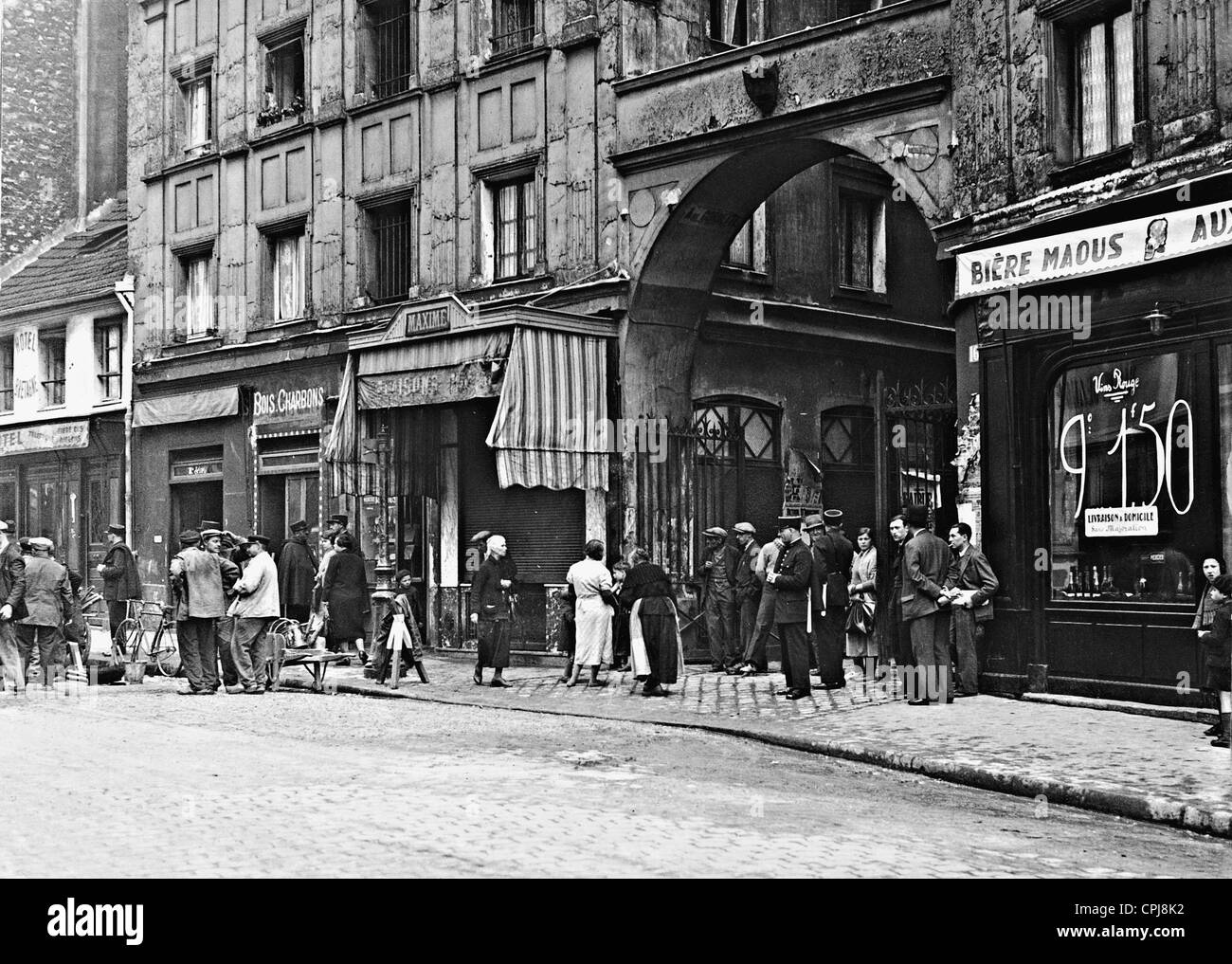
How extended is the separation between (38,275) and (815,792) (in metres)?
27.1

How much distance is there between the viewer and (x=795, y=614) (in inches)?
626

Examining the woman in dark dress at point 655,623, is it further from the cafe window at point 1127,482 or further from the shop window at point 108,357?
the shop window at point 108,357

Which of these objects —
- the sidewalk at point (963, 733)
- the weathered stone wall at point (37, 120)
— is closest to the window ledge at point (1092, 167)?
the sidewalk at point (963, 733)

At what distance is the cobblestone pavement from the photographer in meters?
7.22

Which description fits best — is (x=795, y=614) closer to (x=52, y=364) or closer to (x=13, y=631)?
(x=13, y=631)

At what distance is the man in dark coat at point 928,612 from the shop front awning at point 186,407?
14.4m

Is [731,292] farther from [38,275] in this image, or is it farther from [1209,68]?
[38,275]

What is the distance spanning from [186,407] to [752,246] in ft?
35.8

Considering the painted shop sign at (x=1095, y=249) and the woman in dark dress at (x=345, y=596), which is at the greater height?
the painted shop sign at (x=1095, y=249)

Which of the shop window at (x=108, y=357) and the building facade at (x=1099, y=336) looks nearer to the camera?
the building facade at (x=1099, y=336)

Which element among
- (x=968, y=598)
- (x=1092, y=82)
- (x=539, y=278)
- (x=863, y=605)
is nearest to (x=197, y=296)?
(x=539, y=278)

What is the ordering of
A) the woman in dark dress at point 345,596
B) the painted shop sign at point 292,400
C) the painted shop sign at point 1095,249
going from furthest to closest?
the painted shop sign at point 292,400, the woman in dark dress at point 345,596, the painted shop sign at point 1095,249

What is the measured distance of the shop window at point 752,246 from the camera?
2191 centimetres

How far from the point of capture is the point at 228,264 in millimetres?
26609
